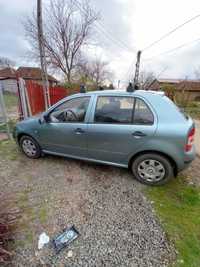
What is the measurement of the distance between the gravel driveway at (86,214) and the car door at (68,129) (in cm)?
46

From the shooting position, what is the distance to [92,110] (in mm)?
3168

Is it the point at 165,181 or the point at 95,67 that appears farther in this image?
the point at 95,67

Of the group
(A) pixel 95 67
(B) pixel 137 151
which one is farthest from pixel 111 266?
(A) pixel 95 67

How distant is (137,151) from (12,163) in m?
2.88

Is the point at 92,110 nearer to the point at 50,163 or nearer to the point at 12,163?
the point at 50,163

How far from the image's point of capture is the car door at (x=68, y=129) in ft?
10.8

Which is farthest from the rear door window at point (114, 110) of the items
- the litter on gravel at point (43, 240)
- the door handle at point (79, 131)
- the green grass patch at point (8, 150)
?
the green grass patch at point (8, 150)

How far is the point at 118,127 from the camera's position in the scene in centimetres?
295

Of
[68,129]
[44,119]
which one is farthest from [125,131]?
[44,119]

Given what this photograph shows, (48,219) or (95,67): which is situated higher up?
(95,67)

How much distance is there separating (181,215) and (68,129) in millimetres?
2413

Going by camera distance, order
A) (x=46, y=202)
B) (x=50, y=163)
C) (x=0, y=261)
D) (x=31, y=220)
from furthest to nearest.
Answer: (x=50, y=163) → (x=46, y=202) → (x=31, y=220) → (x=0, y=261)

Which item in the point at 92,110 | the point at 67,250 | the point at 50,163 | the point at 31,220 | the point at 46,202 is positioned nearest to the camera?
the point at 67,250

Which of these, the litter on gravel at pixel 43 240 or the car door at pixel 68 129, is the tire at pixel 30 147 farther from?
the litter on gravel at pixel 43 240
